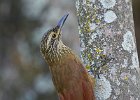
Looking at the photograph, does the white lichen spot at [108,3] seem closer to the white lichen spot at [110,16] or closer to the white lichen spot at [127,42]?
the white lichen spot at [110,16]

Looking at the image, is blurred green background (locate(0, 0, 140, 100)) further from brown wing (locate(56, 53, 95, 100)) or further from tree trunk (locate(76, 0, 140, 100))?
tree trunk (locate(76, 0, 140, 100))

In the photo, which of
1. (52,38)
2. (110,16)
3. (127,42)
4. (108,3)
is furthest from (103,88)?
(52,38)

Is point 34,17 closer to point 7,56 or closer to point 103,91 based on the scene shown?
point 7,56

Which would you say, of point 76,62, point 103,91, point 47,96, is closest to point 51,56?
point 76,62

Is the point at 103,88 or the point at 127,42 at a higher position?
the point at 127,42

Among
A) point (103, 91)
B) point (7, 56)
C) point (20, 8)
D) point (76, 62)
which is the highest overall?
point (20, 8)

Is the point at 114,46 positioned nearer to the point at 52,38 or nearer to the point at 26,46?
the point at 52,38
